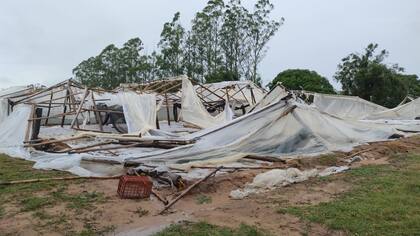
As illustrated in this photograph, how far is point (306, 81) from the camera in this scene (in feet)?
99.8

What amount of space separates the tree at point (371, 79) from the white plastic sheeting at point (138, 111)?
66.0 feet

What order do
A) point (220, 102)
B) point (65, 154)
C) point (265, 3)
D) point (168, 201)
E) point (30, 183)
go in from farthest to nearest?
point (265, 3)
point (220, 102)
point (65, 154)
point (30, 183)
point (168, 201)

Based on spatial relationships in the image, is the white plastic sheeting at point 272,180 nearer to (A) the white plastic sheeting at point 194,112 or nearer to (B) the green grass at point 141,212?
(B) the green grass at point 141,212

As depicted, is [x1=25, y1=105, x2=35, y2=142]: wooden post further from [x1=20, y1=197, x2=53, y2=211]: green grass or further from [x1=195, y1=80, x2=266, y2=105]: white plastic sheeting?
[x1=195, y1=80, x2=266, y2=105]: white plastic sheeting

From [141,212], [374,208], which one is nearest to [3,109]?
[141,212]

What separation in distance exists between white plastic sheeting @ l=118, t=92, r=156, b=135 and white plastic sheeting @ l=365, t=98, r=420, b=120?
442 inches

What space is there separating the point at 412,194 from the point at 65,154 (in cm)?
544

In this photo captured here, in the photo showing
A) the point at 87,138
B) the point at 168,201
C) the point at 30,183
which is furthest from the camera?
the point at 87,138

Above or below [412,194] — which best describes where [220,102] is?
above

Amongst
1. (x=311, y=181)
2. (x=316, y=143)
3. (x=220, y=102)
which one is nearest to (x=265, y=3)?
(x=220, y=102)

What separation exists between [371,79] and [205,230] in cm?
Result: 2739

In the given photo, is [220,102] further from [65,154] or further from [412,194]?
[412,194]

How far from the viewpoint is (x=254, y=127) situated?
877cm

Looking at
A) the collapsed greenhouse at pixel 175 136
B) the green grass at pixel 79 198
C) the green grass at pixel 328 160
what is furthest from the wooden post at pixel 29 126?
the green grass at pixel 328 160
